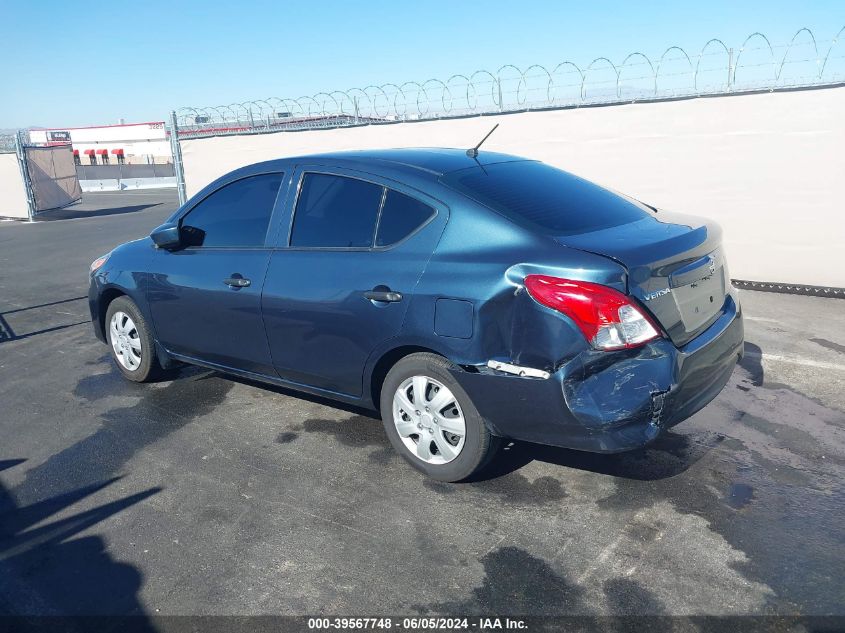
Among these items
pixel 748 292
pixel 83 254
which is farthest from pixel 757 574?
pixel 83 254

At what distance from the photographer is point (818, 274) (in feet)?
25.8

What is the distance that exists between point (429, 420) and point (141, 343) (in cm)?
270

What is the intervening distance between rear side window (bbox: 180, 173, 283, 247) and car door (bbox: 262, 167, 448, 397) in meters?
0.25

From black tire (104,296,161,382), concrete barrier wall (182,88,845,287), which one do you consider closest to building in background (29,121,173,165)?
concrete barrier wall (182,88,845,287)

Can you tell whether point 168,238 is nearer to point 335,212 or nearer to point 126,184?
point 335,212

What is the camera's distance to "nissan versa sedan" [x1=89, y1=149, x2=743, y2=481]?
10.3 ft

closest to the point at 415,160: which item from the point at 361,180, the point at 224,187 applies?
the point at 361,180

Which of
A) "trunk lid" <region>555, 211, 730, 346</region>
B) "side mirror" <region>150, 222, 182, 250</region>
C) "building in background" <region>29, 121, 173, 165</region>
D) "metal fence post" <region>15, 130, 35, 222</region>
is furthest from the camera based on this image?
"building in background" <region>29, 121, 173, 165</region>

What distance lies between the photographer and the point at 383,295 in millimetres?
3674

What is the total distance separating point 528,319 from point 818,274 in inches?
242

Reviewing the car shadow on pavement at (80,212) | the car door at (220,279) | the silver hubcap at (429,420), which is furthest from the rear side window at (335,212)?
the car shadow on pavement at (80,212)

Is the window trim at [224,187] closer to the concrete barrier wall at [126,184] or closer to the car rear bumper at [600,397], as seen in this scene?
the car rear bumper at [600,397]

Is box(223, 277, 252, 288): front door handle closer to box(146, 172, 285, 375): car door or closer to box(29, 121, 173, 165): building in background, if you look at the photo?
box(146, 172, 285, 375): car door

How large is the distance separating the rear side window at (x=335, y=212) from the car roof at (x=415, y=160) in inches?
4.9
